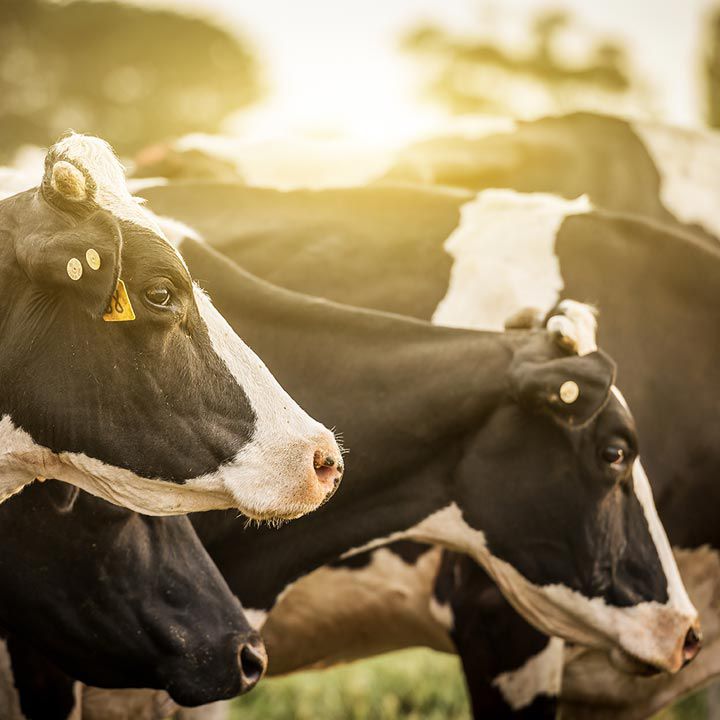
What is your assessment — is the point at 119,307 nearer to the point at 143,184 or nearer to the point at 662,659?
the point at 662,659

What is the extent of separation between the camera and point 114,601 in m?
3.30

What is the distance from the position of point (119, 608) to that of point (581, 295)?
82.4 inches

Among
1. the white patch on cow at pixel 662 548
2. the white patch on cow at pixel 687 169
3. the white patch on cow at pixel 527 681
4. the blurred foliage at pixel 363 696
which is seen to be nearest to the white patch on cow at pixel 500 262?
the white patch on cow at pixel 662 548

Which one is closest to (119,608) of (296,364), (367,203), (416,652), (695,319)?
(296,364)

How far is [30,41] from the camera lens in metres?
31.1

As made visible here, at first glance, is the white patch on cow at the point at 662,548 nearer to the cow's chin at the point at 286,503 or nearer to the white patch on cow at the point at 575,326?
the white patch on cow at the point at 575,326

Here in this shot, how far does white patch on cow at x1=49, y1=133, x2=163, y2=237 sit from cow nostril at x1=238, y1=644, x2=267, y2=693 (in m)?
1.19

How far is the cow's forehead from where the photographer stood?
2.75 m

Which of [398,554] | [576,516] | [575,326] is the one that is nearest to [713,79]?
[398,554]

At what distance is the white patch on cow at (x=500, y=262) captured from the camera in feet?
14.3

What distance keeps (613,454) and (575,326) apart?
0.40 metres

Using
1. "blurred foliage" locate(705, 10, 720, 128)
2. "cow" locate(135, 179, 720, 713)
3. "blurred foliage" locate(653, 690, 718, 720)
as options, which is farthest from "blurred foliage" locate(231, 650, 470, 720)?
"blurred foliage" locate(705, 10, 720, 128)

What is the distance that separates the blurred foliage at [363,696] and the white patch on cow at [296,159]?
106 inches

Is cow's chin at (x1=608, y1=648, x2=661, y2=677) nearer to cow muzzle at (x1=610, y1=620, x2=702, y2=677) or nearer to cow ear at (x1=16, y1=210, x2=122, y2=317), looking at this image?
cow muzzle at (x1=610, y1=620, x2=702, y2=677)
